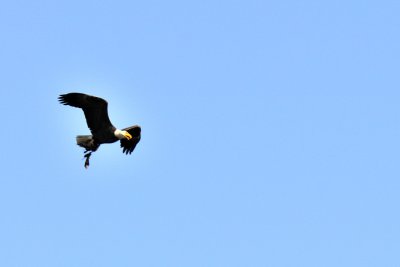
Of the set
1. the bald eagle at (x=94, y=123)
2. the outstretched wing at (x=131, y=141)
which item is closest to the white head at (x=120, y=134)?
the bald eagle at (x=94, y=123)

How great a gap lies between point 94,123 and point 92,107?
2.50 ft

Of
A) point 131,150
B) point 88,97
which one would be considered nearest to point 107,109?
point 88,97

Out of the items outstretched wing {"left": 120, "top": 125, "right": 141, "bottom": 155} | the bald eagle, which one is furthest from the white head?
outstretched wing {"left": 120, "top": 125, "right": 141, "bottom": 155}

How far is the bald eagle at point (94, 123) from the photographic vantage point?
43625mm

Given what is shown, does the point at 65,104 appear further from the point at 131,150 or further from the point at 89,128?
the point at 131,150

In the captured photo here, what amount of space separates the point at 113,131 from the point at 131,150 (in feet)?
9.31

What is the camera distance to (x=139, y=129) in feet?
155

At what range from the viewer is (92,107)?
43.9 meters

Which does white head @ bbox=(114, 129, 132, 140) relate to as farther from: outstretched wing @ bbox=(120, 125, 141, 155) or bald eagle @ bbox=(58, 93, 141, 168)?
outstretched wing @ bbox=(120, 125, 141, 155)

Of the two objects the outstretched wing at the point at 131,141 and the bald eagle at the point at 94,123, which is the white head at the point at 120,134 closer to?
the bald eagle at the point at 94,123

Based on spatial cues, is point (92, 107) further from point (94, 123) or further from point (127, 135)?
point (127, 135)

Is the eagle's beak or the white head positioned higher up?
the eagle's beak

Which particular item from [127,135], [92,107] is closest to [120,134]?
[127,135]

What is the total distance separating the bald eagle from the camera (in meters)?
43.6
